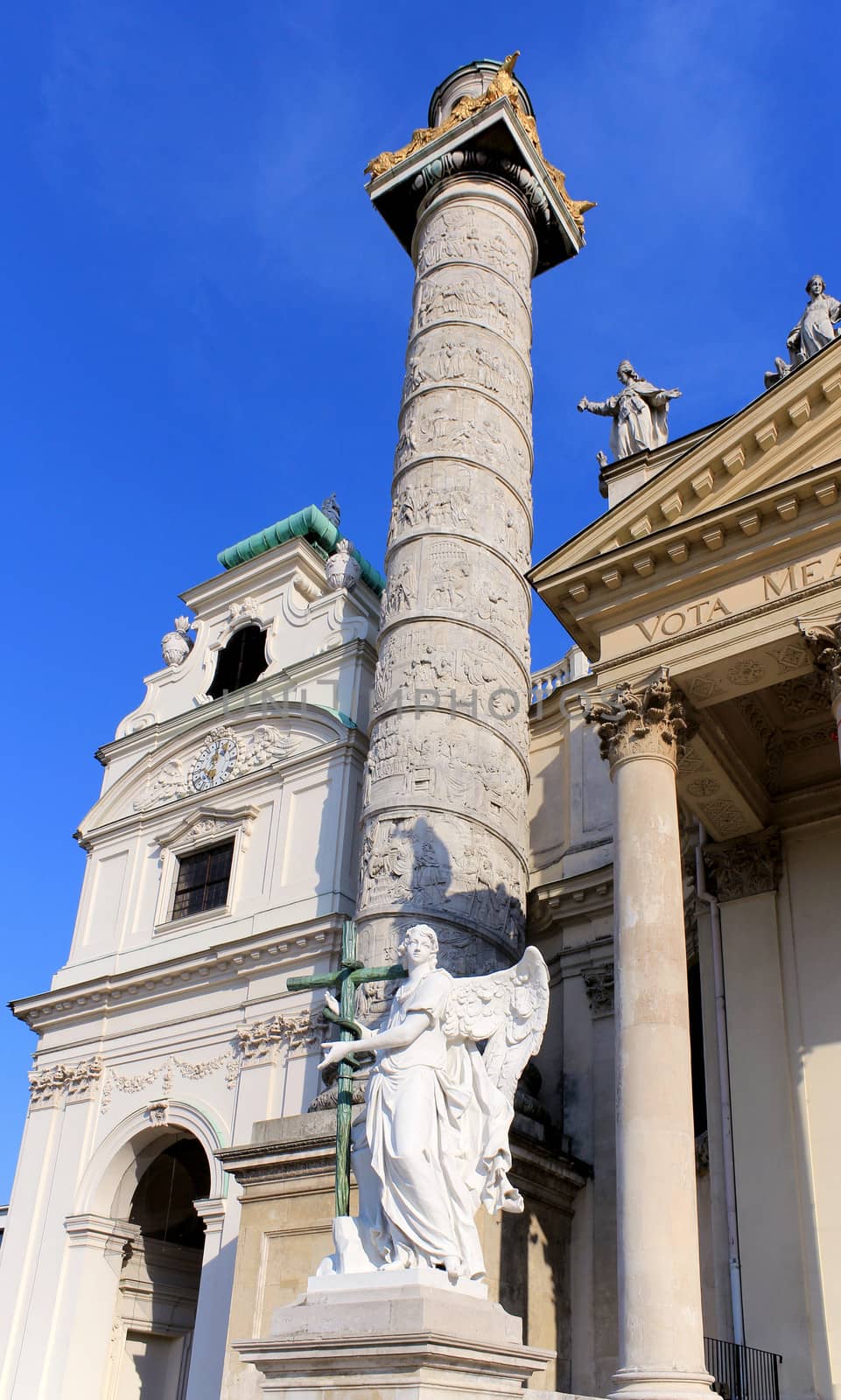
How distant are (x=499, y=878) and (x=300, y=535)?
11136mm

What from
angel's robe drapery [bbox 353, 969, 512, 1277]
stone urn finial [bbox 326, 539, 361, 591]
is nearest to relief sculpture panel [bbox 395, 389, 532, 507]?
stone urn finial [bbox 326, 539, 361, 591]

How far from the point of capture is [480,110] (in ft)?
69.5

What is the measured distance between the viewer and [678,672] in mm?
12242

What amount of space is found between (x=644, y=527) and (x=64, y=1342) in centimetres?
1376

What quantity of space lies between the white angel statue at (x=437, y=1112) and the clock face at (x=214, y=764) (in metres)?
14.0

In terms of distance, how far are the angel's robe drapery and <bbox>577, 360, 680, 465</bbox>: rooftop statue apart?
10.2 meters

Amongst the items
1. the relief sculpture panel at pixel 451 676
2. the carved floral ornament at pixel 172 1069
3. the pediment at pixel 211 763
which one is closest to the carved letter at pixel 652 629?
the relief sculpture panel at pixel 451 676

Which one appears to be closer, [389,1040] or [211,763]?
[389,1040]

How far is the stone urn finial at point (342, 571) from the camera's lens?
74.3 ft

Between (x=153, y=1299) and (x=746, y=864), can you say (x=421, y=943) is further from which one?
(x=153, y=1299)

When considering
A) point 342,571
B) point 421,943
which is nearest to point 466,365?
point 342,571

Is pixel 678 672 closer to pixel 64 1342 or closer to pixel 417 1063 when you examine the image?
pixel 417 1063

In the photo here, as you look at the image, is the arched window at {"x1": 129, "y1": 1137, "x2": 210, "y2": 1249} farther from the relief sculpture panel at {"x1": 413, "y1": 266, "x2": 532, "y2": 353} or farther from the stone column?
the relief sculpture panel at {"x1": 413, "y1": 266, "x2": 532, "y2": 353}

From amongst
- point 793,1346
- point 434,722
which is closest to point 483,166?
point 434,722
